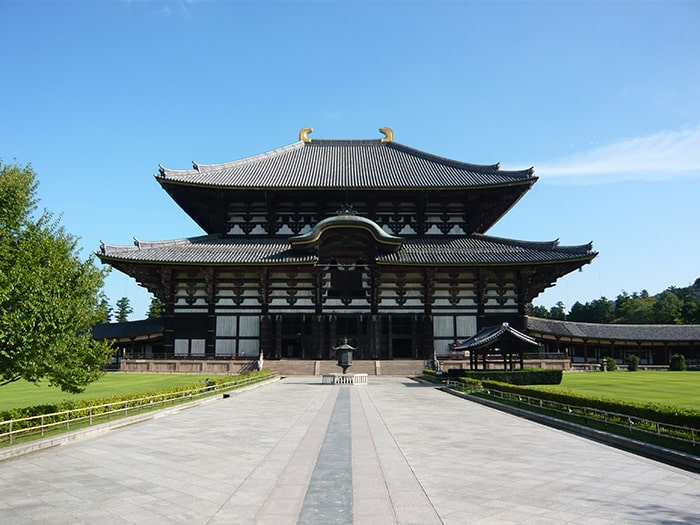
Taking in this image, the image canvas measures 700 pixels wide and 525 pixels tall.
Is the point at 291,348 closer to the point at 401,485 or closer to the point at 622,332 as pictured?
the point at 622,332

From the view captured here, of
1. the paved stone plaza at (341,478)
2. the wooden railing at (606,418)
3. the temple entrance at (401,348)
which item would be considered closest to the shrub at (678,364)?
the temple entrance at (401,348)

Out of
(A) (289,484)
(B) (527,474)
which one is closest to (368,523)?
(A) (289,484)

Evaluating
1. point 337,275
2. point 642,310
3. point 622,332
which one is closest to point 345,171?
point 337,275

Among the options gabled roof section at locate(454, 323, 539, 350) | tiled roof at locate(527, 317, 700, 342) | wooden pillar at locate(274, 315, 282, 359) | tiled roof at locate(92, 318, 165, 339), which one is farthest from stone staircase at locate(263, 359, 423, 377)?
tiled roof at locate(527, 317, 700, 342)

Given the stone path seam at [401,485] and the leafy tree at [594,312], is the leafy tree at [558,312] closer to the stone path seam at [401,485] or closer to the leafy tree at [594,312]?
the leafy tree at [594,312]

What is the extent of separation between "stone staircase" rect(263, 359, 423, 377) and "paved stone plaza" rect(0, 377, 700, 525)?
2321cm

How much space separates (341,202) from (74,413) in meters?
33.8

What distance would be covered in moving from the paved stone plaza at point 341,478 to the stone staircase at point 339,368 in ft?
76.1

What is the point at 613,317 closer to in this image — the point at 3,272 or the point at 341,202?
the point at 341,202

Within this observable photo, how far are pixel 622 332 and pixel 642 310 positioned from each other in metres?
34.1

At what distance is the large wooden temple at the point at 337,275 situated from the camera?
4028 centimetres

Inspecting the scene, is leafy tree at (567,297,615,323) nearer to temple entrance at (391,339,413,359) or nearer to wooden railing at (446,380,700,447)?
temple entrance at (391,339,413,359)

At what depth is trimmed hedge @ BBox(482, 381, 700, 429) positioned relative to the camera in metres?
11.5

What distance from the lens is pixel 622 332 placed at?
169 ft
